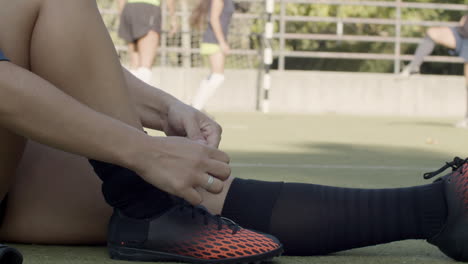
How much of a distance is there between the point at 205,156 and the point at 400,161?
4.19 m

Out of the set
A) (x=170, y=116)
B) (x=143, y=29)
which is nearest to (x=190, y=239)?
(x=170, y=116)

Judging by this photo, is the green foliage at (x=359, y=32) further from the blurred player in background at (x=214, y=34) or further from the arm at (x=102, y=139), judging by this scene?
the arm at (x=102, y=139)

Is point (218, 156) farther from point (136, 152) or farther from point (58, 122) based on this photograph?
point (58, 122)

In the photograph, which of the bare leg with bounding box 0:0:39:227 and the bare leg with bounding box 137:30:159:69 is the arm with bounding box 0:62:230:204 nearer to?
the bare leg with bounding box 0:0:39:227

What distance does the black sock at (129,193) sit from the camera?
204 centimetres

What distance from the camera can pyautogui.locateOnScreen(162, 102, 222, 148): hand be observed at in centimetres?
231

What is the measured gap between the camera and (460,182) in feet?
7.27

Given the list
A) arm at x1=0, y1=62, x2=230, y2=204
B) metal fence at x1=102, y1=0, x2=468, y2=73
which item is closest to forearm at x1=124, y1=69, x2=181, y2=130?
arm at x1=0, y1=62, x2=230, y2=204

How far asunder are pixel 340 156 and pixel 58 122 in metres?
4.51

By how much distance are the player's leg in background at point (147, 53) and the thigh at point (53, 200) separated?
25.2 ft

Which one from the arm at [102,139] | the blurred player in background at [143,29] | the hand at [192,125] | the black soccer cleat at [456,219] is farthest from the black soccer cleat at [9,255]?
the blurred player in background at [143,29]

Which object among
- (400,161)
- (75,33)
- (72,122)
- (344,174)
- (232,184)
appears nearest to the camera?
(72,122)

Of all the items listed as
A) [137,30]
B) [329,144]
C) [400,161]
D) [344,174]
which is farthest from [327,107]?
[344,174]

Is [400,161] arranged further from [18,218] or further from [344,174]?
[18,218]
